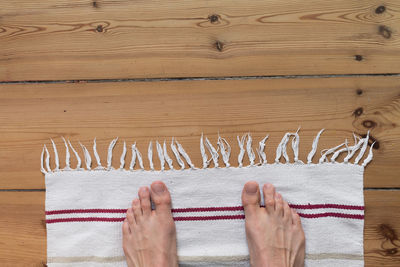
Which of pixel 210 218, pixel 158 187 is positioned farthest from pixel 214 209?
pixel 158 187

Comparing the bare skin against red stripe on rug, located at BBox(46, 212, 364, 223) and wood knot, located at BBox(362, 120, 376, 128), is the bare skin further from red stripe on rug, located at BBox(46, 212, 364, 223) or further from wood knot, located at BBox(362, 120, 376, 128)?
wood knot, located at BBox(362, 120, 376, 128)

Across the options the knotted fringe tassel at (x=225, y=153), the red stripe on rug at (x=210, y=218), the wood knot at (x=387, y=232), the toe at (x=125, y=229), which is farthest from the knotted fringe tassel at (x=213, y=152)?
the wood knot at (x=387, y=232)

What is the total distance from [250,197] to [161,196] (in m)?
0.18

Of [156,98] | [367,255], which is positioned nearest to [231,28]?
[156,98]

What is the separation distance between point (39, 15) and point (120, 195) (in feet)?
1.39

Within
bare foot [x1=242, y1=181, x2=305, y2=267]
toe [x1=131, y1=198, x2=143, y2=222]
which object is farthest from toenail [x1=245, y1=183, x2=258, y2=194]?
toe [x1=131, y1=198, x2=143, y2=222]

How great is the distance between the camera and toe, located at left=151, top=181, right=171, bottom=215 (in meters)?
0.67

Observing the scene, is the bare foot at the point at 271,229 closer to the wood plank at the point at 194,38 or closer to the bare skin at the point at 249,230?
the bare skin at the point at 249,230

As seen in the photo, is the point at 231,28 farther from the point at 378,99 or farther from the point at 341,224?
the point at 341,224

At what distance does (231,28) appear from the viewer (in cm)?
67

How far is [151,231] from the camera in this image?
26.9 inches

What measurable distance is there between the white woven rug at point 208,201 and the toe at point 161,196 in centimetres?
2

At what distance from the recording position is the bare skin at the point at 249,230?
66 centimetres

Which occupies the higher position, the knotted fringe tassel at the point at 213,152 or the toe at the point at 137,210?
the knotted fringe tassel at the point at 213,152
